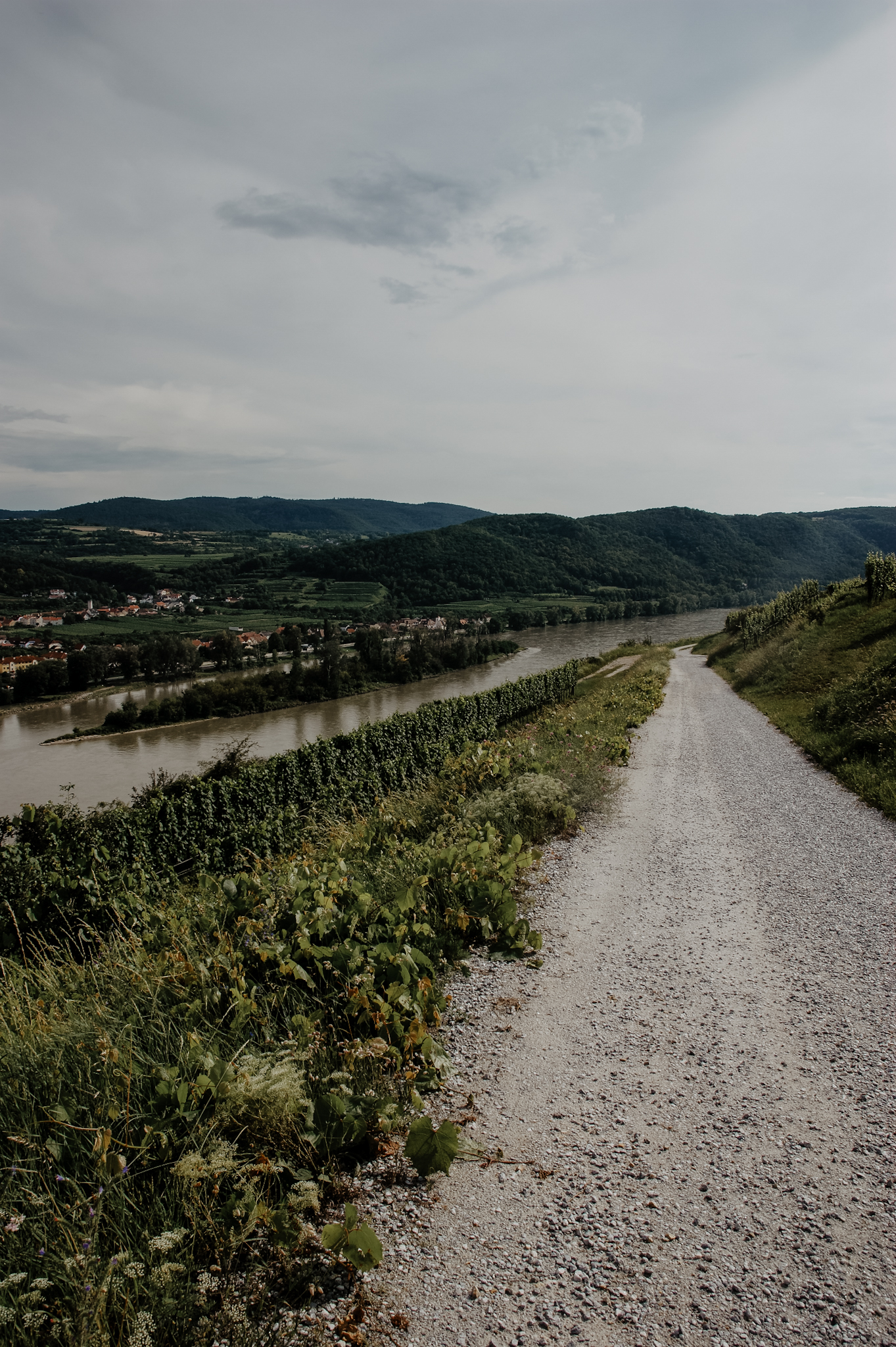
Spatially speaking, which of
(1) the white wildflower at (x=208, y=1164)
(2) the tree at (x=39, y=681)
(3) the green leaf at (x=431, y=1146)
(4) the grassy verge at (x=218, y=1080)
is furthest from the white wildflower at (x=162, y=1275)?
(2) the tree at (x=39, y=681)

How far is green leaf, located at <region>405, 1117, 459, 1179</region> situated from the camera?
2557 millimetres

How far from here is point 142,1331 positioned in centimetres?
178

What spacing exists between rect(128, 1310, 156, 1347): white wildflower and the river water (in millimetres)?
20248

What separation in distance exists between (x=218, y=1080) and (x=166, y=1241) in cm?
69

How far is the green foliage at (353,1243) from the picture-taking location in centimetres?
211

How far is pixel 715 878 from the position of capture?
20.4 ft

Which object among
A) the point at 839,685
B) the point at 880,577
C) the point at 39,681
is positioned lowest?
the point at 39,681

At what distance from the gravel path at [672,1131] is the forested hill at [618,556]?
116249 millimetres

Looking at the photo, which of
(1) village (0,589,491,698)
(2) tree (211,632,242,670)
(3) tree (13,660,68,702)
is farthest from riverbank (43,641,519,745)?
(3) tree (13,660,68,702)

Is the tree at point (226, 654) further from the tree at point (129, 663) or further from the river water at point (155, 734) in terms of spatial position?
the tree at point (129, 663)

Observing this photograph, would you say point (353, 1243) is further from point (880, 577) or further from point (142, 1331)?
point (880, 577)

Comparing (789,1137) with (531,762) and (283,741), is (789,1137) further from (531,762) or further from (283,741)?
(283,741)

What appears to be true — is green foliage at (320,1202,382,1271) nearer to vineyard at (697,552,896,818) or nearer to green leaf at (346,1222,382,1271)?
green leaf at (346,1222,382,1271)

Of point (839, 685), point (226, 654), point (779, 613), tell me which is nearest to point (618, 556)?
point (226, 654)
